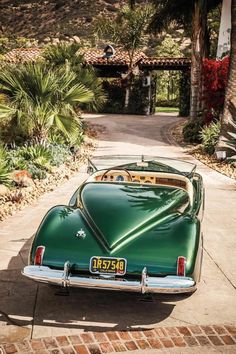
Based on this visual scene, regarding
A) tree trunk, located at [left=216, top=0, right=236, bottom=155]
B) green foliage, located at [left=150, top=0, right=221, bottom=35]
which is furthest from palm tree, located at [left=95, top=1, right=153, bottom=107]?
tree trunk, located at [left=216, top=0, right=236, bottom=155]

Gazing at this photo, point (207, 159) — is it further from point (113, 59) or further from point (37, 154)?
point (113, 59)

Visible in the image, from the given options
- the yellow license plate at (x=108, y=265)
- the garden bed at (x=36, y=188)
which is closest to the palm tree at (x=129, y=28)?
the garden bed at (x=36, y=188)

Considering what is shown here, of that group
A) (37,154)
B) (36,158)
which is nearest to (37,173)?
(36,158)

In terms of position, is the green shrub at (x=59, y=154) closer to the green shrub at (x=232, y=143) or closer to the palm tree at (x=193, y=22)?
the green shrub at (x=232, y=143)

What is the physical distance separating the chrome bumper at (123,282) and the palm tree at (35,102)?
8.08 meters

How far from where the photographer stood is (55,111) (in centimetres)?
1206

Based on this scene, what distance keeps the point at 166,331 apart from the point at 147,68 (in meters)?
27.8

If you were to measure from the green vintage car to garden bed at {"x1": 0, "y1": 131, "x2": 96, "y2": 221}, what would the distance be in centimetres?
336

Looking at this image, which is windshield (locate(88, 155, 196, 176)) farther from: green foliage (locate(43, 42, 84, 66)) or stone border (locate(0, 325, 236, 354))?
green foliage (locate(43, 42, 84, 66))

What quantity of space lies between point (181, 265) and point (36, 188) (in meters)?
6.32

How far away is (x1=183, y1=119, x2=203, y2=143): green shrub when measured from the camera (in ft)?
59.5

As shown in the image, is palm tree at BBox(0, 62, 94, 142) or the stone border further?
palm tree at BBox(0, 62, 94, 142)

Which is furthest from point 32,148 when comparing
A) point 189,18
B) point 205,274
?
point 189,18

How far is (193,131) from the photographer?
59.8 ft
